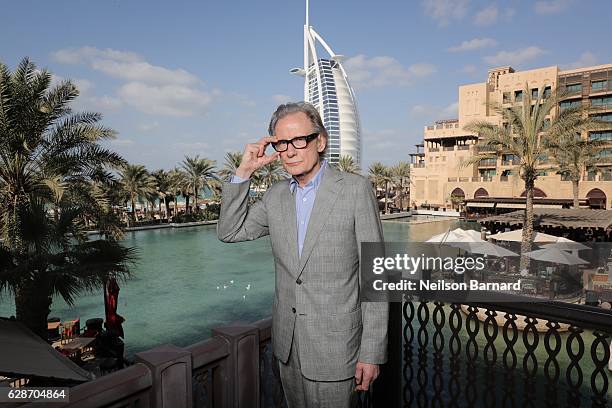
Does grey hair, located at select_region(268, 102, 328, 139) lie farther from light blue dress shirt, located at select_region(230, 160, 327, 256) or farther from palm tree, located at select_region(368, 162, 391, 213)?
palm tree, located at select_region(368, 162, 391, 213)

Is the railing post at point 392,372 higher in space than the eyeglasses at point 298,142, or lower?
lower

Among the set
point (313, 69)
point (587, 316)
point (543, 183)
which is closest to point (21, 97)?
point (587, 316)

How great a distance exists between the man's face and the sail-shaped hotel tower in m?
83.1

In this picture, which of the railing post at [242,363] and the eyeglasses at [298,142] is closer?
the eyeglasses at [298,142]

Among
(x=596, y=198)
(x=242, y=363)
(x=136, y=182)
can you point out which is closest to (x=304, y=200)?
(x=242, y=363)

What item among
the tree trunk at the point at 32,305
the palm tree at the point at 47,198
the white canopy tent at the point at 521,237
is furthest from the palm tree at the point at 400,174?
the tree trunk at the point at 32,305

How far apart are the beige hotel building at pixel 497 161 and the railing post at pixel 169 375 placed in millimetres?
38316

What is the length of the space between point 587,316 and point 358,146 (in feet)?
297

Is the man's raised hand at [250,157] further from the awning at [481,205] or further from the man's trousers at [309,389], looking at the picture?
the awning at [481,205]

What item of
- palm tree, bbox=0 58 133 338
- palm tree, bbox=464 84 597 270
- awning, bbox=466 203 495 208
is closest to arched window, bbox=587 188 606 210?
awning, bbox=466 203 495 208

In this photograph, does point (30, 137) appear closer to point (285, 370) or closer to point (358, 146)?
point (285, 370)

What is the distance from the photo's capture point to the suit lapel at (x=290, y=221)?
6.46ft

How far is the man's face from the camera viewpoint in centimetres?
195

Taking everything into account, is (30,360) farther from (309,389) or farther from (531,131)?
(531,131)
